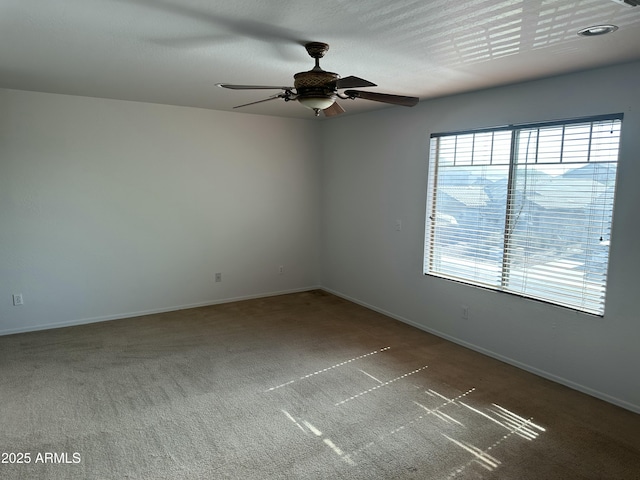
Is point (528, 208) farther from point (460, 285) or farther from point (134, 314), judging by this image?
point (134, 314)

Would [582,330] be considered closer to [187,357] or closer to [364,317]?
[364,317]

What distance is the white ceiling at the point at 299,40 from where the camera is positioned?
196 cm

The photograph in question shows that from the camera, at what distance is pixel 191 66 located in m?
2.99

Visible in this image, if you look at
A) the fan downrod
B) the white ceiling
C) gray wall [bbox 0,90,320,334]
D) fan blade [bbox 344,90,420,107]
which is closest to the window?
the white ceiling

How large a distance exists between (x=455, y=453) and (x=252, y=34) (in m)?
2.68

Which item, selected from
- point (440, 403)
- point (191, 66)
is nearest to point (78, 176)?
point (191, 66)

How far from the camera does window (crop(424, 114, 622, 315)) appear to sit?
3072 millimetres

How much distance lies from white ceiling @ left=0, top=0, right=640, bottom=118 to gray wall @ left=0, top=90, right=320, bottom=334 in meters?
0.81

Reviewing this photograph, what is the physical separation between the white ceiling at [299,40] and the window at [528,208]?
525 mm

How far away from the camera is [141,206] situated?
185 inches

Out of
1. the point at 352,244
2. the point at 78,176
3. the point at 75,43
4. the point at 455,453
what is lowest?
the point at 455,453

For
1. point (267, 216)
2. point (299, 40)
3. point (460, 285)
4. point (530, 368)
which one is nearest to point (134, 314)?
point (267, 216)

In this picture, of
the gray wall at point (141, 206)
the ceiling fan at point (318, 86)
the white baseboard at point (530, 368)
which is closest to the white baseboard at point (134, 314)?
the gray wall at point (141, 206)

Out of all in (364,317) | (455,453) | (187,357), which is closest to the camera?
(455,453)
